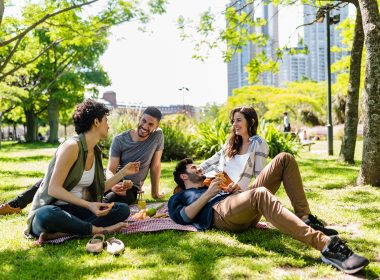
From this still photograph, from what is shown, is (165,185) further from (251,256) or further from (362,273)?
(362,273)

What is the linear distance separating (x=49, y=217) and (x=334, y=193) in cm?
448

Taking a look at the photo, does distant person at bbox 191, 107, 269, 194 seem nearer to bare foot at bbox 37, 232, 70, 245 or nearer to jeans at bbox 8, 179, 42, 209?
bare foot at bbox 37, 232, 70, 245

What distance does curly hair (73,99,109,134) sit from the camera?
4117 millimetres

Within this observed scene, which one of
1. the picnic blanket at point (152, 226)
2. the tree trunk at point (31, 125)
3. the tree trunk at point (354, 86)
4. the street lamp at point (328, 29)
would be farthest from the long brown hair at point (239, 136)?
the tree trunk at point (31, 125)

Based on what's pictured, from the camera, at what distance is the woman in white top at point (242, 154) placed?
479 cm

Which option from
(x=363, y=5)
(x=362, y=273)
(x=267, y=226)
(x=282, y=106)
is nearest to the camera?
(x=362, y=273)

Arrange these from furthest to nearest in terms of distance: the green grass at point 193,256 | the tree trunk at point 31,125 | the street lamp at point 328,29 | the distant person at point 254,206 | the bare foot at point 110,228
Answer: the tree trunk at point 31,125
the street lamp at point 328,29
the bare foot at point 110,228
the distant person at point 254,206
the green grass at point 193,256

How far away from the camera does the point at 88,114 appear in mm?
4117

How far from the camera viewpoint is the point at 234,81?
4252 inches

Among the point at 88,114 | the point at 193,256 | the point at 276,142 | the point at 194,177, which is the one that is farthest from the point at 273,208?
the point at 276,142

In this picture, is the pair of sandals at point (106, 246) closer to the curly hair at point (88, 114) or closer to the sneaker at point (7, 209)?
the curly hair at point (88, 114)

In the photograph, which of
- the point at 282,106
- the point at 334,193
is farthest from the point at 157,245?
the point at 282,106

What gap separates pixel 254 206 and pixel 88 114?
1715mm

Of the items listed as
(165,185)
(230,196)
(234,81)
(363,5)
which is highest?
(234,81)
